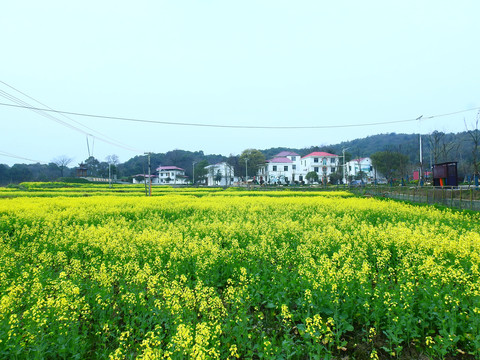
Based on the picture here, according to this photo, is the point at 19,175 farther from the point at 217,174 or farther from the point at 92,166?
the point at 217,174

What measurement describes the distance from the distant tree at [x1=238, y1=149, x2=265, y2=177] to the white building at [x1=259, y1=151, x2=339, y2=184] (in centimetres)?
293

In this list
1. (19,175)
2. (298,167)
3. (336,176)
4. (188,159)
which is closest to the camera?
(336,176)

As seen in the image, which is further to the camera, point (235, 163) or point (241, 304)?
point (235, 163)

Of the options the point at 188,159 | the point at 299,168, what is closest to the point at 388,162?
the point at 299,168

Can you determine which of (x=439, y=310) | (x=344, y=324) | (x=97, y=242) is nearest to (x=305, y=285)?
(x=344, y=324)

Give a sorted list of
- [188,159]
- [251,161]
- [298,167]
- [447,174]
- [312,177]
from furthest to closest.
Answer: [188,159] < [298,167] < [251,161] < [312,177] < [447,174]

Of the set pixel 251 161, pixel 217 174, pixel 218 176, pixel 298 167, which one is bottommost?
pixel 218 176

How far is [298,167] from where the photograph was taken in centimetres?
9550

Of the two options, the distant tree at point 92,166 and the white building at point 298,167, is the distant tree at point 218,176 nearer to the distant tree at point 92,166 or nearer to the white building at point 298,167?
the white building at point 298,167

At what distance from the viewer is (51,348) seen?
4348mm

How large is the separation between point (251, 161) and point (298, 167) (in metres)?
16.5

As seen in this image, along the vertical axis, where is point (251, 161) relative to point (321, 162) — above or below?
above

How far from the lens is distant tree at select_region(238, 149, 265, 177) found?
289 ft

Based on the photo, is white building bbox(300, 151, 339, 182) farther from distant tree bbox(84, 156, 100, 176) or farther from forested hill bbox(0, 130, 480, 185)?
distant tree bbox(84, 156, 100, 176)
